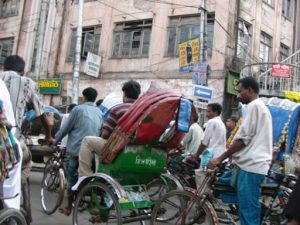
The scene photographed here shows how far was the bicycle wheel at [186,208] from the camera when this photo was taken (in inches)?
176

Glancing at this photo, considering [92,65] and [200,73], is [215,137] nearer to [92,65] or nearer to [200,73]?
[200,73]

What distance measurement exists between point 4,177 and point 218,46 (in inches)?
571

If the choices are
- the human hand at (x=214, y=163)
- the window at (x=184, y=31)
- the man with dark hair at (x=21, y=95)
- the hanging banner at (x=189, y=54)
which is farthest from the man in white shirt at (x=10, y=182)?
the window at (x=184, y=31)

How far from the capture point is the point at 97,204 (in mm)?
5035

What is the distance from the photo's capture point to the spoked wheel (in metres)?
4.89

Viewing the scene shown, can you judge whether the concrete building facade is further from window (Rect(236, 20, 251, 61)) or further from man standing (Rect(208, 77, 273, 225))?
man standing (Rect(208, 77, 273, 225))

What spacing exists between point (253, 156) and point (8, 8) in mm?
24378

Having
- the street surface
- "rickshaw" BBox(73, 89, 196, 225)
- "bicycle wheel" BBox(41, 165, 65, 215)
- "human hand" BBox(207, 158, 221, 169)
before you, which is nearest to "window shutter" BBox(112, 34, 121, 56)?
the street surface

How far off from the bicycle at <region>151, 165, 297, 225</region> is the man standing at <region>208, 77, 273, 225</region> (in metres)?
0.25

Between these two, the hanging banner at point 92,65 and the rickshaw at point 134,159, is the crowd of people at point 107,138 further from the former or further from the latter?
the hanging banner at point 92,65

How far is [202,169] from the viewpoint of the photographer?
6848 mm

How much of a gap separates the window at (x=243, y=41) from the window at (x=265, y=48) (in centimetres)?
114

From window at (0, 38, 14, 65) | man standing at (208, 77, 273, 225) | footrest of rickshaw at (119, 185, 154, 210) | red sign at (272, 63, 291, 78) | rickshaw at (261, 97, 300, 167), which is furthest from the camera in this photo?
window at (0, 38, 14, 65)

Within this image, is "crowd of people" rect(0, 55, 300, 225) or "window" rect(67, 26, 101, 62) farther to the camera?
"window" rect(67, 26, 101, 62)
